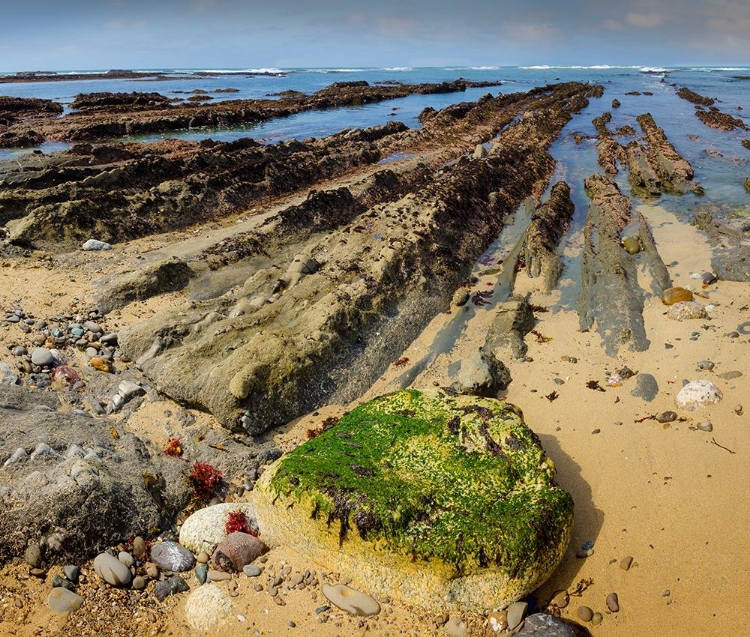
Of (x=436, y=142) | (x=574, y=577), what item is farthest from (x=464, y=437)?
(x=436, y=142)

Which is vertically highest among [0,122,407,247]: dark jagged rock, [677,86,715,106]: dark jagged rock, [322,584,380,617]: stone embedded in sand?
[677,86,715,106]: dark jagged rock

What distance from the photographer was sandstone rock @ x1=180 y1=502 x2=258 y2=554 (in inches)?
219

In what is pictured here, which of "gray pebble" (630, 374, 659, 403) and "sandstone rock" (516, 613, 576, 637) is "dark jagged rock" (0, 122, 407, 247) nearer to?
"gray pebble" (630, 374, 659, 403)

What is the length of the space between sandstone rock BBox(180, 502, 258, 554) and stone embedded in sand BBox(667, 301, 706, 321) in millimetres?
9322

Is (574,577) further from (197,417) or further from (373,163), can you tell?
(373,163)

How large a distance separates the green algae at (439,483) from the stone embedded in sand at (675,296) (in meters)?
6.35

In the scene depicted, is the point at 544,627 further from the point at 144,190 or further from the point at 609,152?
the point at 609,152

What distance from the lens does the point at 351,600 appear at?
5.00m

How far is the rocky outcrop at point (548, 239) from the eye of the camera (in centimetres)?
1247

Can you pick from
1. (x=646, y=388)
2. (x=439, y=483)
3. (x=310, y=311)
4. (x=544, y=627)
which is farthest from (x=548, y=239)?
(x=544, y=627)

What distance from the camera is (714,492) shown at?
6238 mm

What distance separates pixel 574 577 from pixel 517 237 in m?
11.7

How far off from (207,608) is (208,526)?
37.2 inches

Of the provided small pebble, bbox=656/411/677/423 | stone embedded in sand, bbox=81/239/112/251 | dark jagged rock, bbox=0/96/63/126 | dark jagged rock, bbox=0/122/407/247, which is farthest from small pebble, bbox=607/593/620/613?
dark jagged rock, bbox=0/96/63/126
